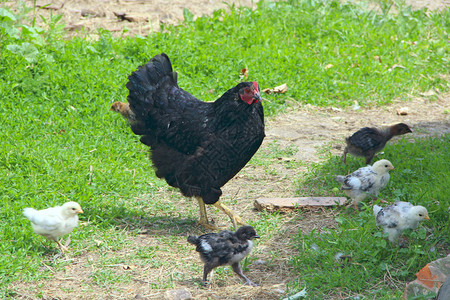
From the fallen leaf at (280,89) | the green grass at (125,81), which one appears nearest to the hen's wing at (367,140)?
the green grass at (125,81)

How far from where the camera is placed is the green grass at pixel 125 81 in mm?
5641

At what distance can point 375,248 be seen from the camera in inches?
180

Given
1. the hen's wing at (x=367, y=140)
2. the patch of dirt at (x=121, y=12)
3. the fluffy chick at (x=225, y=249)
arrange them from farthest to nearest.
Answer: the patch of dirt at (x=121, y=12), the hen's wing at (x=367, y=140), the fluffy chick at (x=225, y=249)

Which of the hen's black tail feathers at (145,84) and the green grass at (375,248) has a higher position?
the hen's black tail feathers at (145,84)

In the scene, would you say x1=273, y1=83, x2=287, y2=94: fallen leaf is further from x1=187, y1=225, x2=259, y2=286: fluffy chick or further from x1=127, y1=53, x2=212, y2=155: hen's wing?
x1=187, y1=225, x2=259, y2=286: fluffy chick

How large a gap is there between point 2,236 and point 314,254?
286 cm

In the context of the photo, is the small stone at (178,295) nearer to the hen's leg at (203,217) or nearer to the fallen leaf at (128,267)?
the fallen leaf at (128,267)

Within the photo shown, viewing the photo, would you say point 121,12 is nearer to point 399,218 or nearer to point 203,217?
point 203,217

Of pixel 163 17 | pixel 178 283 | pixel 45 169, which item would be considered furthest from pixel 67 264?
pixel 163 17

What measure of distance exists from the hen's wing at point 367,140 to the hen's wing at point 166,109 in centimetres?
193

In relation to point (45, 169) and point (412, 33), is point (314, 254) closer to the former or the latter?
point (45, 169)

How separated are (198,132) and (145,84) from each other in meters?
0.88

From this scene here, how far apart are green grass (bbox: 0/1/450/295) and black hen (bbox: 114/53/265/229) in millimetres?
A: 565

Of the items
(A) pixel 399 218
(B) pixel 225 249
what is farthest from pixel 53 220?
(A) pixel 399 218
